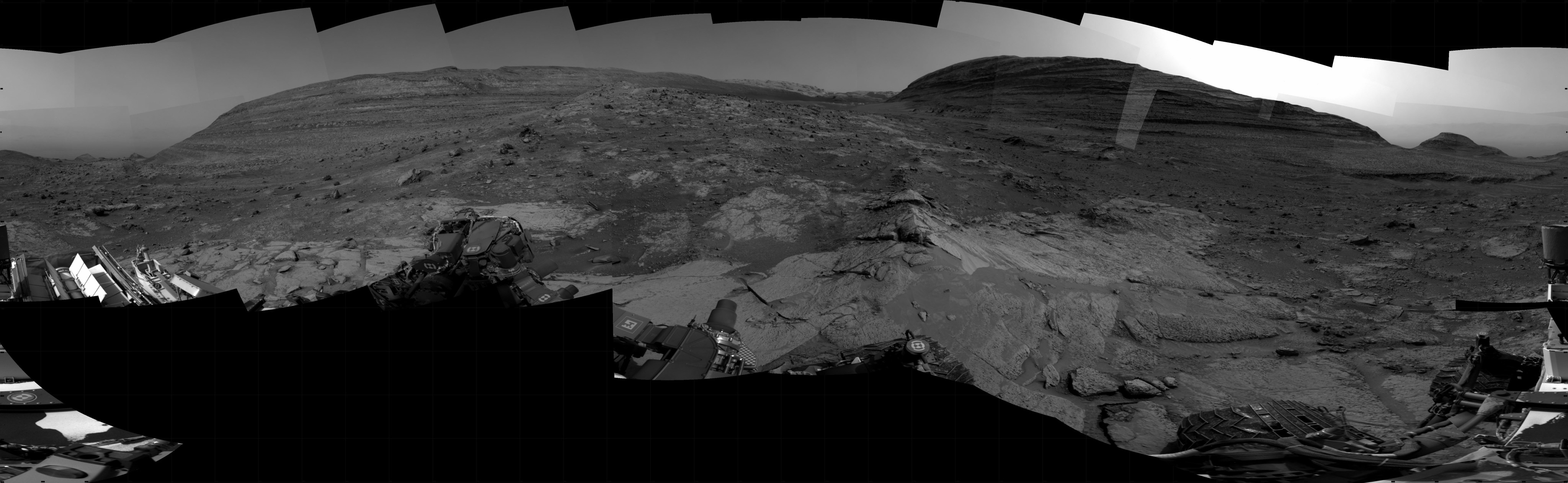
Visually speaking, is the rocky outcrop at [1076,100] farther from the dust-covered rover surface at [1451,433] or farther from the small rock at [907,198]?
the dust-covered rover surface at [1451,433]

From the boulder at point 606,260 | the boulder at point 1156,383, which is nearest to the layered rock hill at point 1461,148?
the boulder at point 1156,383

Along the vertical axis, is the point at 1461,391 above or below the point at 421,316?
below

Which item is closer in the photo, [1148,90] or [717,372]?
[717,372]

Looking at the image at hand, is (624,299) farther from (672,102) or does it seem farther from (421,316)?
(672,102)

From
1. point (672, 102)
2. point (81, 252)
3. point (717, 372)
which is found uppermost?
point (672, 102)

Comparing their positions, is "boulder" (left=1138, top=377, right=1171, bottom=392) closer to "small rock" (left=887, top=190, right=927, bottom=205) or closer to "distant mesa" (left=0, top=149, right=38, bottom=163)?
"small rock" (left=887, top=190, right=927, bottom=205)

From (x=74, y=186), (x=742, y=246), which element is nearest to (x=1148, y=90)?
(x=742, y=246)

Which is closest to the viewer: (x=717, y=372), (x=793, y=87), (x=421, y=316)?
(x=421, y=316)
